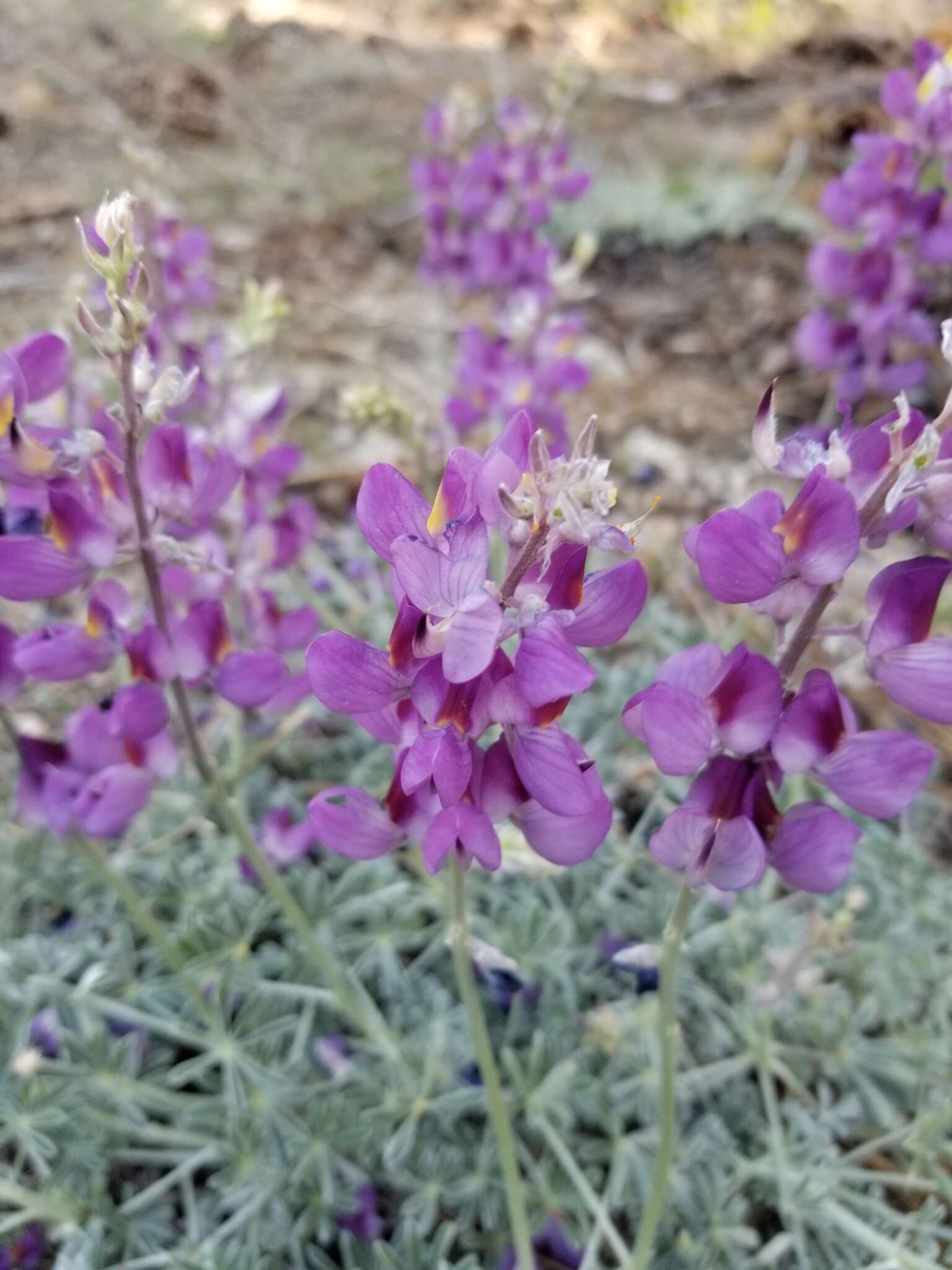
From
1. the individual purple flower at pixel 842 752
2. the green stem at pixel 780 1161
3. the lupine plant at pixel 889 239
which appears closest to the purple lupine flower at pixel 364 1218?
the green stem at pixel 780 1161

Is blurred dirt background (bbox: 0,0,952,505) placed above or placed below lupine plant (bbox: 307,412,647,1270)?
below

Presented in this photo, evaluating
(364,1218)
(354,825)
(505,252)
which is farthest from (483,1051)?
(505,252)

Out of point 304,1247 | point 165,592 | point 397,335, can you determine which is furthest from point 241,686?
point 397,335

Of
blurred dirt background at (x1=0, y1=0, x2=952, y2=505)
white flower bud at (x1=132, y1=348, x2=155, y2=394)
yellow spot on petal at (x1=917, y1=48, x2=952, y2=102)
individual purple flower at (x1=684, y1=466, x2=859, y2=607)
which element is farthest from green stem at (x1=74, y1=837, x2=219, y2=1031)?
yellow spot on petal at (x1=917, y1=48, x2=952, y2=102)

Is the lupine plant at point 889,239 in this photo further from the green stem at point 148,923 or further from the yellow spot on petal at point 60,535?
the green stem at point 148,923

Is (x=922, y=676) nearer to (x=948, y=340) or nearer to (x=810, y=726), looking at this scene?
(x=810, y=726)

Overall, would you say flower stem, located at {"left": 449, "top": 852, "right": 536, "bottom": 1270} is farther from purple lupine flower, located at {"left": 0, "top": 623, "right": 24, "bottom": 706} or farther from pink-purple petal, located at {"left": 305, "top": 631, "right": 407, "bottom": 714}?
purple lupine flower, located at {"left": 0, "top": 623, "right": 24, "bottom": 706}
